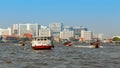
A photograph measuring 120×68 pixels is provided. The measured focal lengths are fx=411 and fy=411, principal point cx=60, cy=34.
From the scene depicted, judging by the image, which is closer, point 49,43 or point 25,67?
point 25,67

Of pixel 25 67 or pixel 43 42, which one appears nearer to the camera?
pixel 25 67

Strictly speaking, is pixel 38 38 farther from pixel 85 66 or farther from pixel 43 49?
pixel 85 66

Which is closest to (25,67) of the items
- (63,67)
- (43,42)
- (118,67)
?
(63,67)

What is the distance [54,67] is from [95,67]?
5430 millimetres

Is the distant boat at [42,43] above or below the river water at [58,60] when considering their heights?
above

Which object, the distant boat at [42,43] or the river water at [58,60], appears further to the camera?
the distant boat at [42,43]

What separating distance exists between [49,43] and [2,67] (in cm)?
6098

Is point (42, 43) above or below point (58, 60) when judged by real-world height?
above

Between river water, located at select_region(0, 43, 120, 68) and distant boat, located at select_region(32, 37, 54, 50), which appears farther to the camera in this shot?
distant boat, located at select_region(32, 37, 54, 50)

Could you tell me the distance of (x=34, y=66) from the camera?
56.2 m

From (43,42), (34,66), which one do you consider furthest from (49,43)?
(34,66)

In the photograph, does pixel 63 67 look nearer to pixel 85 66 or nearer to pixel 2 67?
pixel 85 66

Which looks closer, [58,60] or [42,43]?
[58,60]

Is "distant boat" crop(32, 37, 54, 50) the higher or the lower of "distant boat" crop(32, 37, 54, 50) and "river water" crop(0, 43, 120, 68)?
the higher
